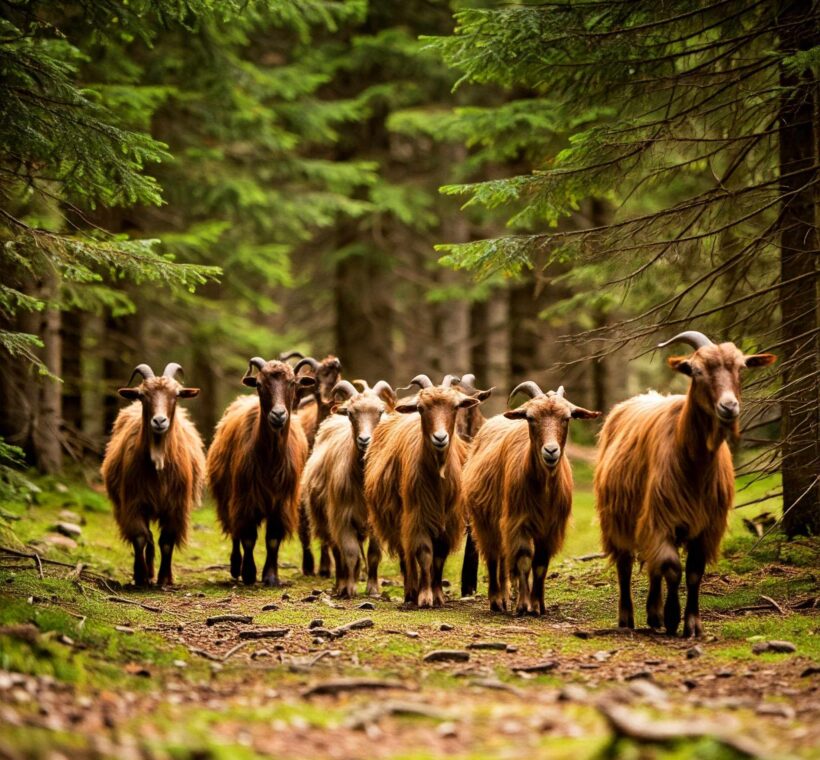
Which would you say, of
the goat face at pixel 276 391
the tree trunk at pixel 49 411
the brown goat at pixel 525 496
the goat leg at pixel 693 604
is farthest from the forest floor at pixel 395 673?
the tree trunk at pixel 49 411

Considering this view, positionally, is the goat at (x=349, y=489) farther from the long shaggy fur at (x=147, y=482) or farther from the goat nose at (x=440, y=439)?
the goat nose at (x=440, y=439)

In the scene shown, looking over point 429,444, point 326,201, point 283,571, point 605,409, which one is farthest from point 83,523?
point 605,409

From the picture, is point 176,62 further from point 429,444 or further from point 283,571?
point 429,444

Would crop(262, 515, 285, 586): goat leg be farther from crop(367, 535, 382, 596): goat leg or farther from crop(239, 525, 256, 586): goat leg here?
crop(367, 535, 382, 596): goat leg

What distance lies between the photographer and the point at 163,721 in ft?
16.6

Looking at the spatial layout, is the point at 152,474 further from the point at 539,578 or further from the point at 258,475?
the point at 539,578

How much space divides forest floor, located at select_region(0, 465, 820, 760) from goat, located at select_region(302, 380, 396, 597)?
1.82 feet

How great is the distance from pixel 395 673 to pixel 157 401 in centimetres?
573

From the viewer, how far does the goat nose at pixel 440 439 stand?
9.93 meters

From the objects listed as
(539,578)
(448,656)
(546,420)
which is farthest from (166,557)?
(448,656)

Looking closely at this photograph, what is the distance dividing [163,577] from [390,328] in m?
12.0

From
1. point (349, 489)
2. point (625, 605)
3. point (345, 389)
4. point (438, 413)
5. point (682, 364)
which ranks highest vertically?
point (345, 389)

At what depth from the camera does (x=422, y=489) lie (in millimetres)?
10383

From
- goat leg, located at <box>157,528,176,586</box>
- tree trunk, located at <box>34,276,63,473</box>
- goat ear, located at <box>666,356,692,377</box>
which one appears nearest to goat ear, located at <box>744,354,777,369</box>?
goat ear, located at <box>666,356,692,377</box>
